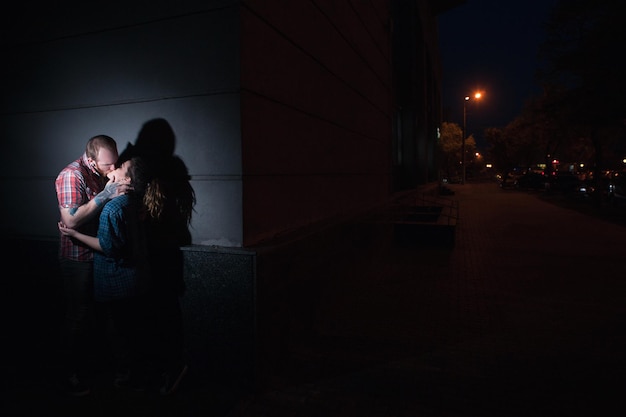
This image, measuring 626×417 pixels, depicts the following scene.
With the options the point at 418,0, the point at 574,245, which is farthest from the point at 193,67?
the point at 418,0

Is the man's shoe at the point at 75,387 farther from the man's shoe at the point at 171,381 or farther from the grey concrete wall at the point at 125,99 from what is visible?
the grey concrete wall at the point at 125,99

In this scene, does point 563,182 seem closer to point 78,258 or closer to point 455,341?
point 455,341

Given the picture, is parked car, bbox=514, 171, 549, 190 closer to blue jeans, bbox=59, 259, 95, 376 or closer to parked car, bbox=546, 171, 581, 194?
parked car, bbox=546, 171, 581, 194

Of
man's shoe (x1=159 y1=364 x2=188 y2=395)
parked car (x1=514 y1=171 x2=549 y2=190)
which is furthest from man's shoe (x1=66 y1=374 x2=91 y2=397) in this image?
parked car (x1=514 y1=171 x2=549 y2=190)

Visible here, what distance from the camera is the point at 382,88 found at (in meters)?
9.41

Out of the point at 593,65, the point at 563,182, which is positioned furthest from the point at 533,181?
the point at 593,65

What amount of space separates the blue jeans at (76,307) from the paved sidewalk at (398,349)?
16.4 inches

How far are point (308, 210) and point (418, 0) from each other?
54.2 feet

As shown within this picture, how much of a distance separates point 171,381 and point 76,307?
0.97m

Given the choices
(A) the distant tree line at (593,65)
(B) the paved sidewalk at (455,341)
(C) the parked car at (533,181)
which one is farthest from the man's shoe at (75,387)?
(C) the parked car at (533,181)

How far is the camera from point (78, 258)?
133 inches

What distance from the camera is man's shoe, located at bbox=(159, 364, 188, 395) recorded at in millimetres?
3455

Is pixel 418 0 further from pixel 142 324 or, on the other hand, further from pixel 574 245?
pixel 142 324

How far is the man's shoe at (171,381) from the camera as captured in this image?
136 inches
